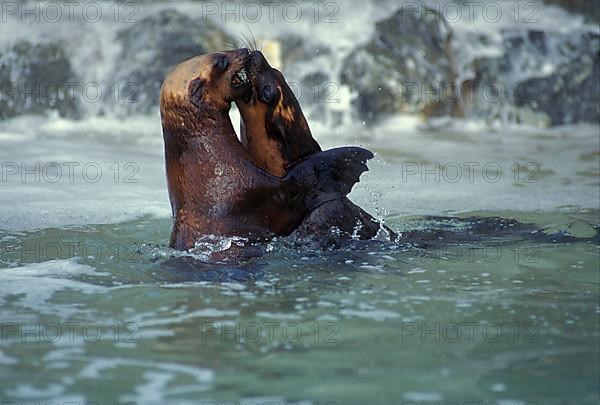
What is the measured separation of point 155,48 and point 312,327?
853 cm

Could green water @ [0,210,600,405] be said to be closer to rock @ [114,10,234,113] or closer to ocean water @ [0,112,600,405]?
ocean water @ [0,112,600,405]

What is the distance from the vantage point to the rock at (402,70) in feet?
38.1

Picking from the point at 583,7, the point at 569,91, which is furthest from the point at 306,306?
the point at 583,7

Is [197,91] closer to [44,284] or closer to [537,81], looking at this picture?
[44,284]

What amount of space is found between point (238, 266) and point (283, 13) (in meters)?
8.86

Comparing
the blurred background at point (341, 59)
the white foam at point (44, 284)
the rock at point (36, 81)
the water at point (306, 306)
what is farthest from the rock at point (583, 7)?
the white foam at point (44, 284)

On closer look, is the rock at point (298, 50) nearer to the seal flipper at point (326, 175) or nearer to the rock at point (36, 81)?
the rock at point (36, 81)

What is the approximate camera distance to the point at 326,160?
4664mm

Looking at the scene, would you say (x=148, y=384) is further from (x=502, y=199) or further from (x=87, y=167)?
(x=87, y=167)

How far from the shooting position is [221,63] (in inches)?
179

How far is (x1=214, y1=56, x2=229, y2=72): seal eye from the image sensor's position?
455 cm

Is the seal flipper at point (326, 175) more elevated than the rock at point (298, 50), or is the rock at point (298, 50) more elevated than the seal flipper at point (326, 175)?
the rock at point (298, 50)

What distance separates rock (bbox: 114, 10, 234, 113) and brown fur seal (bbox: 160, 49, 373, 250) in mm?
6845

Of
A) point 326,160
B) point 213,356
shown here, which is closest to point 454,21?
point 326,160
